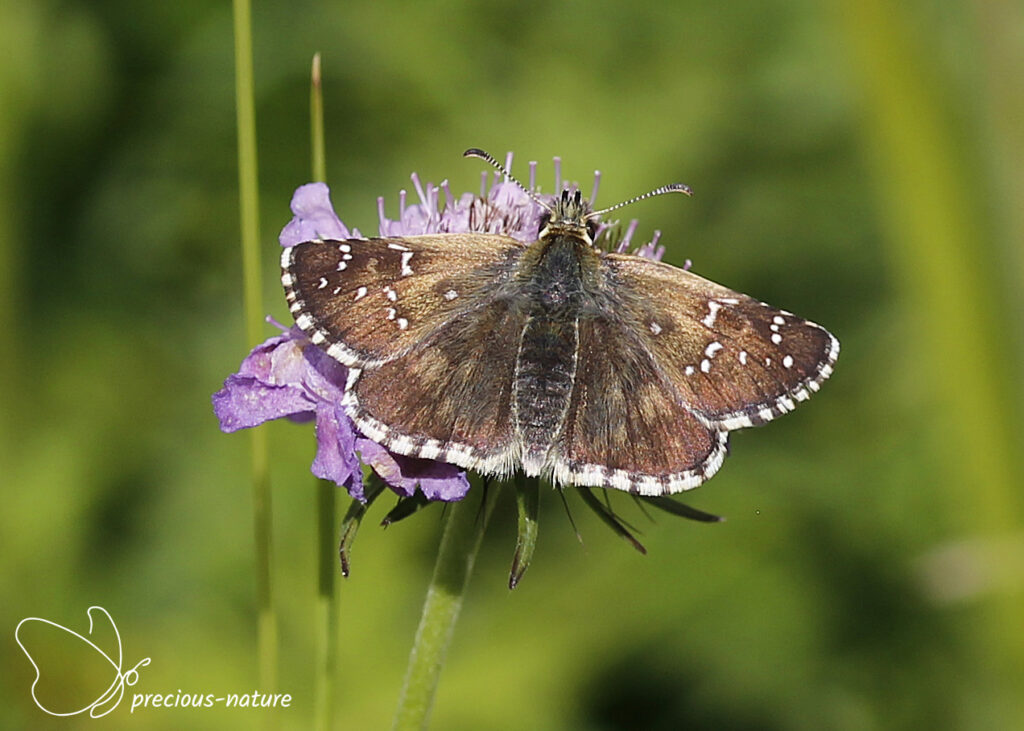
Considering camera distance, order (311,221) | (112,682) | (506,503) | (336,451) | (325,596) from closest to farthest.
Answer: (336,451)
(325,596)
(311,221)
(112,682)
(506,503)

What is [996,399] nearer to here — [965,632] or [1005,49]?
[1005,49]

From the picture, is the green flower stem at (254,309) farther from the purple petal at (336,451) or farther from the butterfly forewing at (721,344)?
the butterfly forewing at (721,344)

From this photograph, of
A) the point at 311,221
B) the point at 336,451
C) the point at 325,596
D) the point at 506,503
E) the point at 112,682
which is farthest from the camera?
the point at 506,503

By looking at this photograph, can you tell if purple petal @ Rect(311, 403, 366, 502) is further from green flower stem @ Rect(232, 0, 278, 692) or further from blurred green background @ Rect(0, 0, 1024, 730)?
blurred green background @ Rect(0, 0, 1024, 730)

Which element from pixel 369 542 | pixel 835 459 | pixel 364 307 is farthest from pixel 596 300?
pixel 835 459

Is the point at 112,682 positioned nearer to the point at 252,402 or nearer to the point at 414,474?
the point at 252,402

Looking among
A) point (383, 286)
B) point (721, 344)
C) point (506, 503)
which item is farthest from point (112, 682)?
point (721, 344)

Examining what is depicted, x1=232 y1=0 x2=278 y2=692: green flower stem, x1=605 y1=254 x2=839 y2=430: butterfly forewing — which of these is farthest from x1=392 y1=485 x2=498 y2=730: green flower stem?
x1=605 y1=254 x2=839 y2=430: butterfly forewing
